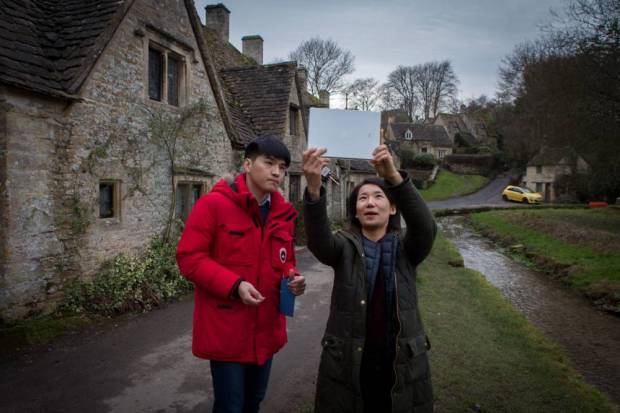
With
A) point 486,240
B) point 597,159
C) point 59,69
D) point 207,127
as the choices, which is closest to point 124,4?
point 59,69

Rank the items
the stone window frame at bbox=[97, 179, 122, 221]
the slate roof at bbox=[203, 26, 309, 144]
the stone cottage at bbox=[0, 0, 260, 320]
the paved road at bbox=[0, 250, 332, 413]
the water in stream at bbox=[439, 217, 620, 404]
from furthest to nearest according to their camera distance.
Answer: the slate roof at bbox=[203, 26, 309, 144]
the stone window frame at bbox=[97, 179, 122, 221]
the water in stream at bbox=[439, 217, 620, 404]
the stone cottage at bbox=[0, 0, 260, 320]
the paved road at bbox=[0, 250, 332, 413]

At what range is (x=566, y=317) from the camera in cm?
939

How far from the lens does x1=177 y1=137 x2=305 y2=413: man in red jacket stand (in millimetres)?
2518

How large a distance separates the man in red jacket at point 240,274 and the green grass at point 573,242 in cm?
1085

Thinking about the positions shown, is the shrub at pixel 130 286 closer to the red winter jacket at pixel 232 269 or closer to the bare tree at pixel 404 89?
the red winter jacket at pixel 232 269

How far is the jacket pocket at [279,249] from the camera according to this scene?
9.07 ft

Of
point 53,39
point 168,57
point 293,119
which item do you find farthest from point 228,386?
point 293,119

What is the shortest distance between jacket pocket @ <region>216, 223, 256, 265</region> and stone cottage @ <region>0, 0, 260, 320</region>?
510 cm

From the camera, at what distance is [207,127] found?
10461 mm

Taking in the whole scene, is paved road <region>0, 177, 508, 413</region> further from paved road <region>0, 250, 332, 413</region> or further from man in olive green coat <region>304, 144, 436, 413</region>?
man in olive green coat <region>304, 144, 436, 413</region>

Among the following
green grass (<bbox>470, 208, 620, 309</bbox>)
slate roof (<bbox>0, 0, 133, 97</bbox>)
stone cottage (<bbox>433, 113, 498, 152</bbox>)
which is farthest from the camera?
stone cottage (<bbox>433, 113, 498, 152</bbox>)

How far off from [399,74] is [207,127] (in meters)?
58.7

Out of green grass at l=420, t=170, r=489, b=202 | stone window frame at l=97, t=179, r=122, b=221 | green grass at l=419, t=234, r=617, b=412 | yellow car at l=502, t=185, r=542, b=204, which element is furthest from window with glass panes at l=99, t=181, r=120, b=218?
yellow car at l=502, t=185, r=542, b=204

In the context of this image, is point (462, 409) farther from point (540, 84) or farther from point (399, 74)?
point (399, 74)
